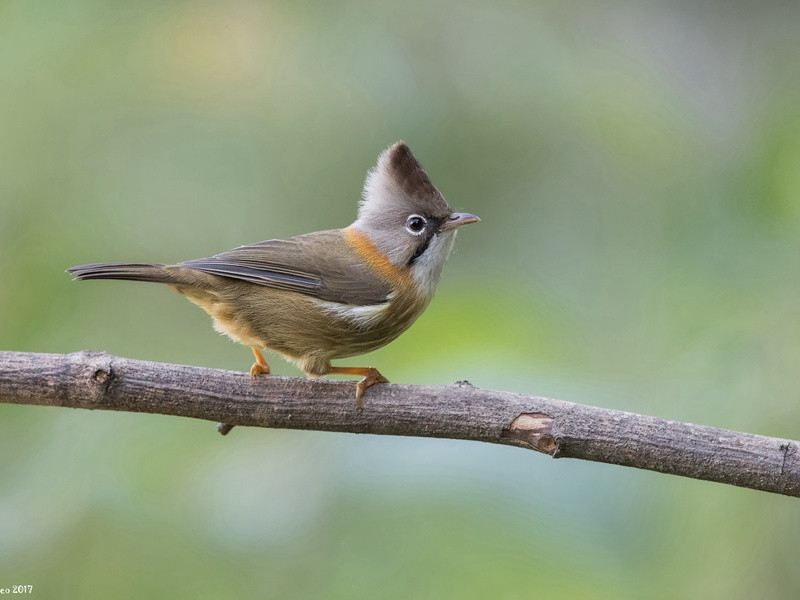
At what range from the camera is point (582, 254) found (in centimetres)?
554

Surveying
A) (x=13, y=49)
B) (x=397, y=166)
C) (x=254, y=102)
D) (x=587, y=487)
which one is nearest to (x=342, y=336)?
(x=397, y=166)

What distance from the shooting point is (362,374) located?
4.12 m

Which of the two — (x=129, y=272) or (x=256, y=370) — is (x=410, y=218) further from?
(x=129, y=272)

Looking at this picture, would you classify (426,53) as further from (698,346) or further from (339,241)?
(698,346)

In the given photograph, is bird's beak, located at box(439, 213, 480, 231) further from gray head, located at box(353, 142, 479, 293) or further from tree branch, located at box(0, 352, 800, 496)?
tree branch, located at box(0, 352, 800, 496)

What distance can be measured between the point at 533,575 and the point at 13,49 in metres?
4.60

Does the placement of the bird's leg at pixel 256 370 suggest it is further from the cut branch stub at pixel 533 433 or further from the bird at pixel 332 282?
the cut branch stub at pixel 533 433

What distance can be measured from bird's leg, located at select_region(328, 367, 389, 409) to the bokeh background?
31cm

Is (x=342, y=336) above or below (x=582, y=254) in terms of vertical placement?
below

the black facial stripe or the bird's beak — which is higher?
the bird's beak

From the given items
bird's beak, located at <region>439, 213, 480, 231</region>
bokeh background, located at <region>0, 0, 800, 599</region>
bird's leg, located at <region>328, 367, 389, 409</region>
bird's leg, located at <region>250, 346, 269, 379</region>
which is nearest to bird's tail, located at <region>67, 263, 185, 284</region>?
bird's leg, located at <region>250, 346, 269, 379</region>

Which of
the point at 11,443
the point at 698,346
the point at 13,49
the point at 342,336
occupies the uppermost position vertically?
the point at 13,49

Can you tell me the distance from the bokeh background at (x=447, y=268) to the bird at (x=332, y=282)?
0.38m

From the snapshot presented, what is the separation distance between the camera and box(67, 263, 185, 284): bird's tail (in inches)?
149
